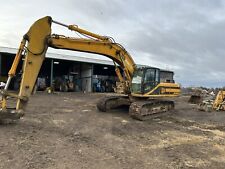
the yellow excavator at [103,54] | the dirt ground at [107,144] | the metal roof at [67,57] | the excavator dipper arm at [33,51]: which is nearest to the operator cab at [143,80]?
the yellow excavator at [103,54]

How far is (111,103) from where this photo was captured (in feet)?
51.7

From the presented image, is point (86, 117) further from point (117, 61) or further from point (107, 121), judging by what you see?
point (117, 61)

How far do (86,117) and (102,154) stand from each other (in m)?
5.92

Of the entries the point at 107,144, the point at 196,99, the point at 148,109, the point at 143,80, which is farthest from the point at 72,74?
the point at 107,144

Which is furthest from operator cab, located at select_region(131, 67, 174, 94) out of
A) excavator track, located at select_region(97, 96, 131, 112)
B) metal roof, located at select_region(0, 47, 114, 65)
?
metal roof, located at select_region(0, 47, 114, 65)

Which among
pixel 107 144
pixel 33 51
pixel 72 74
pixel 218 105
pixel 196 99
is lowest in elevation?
pixel 107 144

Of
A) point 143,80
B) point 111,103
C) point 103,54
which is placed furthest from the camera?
point 111,103

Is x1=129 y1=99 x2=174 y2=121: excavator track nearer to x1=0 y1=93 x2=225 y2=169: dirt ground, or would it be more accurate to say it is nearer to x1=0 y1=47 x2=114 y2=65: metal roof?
x1=0 y1=93 x2=225 y2=169: dirt ground

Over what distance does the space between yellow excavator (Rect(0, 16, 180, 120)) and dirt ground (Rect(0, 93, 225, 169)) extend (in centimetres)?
86

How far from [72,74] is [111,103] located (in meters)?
23.2

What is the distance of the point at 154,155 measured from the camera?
8.35 m

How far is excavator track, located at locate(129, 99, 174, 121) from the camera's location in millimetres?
13884

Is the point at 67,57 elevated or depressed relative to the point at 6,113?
elevated

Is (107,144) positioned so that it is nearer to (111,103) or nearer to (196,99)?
(111,103)
